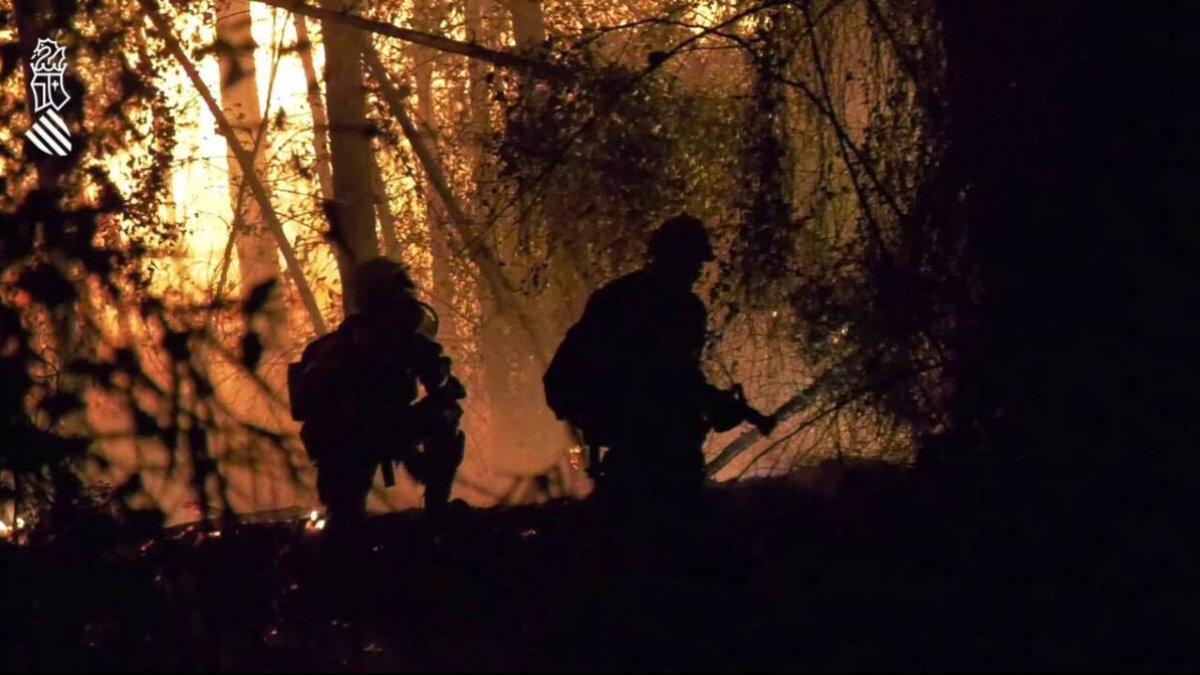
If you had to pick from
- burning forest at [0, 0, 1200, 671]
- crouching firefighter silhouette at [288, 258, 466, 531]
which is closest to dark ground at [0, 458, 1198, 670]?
burning forest at [0, 0, 1200, 671]

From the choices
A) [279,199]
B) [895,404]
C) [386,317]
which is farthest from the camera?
A: [279,199]

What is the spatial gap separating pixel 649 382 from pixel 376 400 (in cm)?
160

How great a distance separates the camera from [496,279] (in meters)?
9.19

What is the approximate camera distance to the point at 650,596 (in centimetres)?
657

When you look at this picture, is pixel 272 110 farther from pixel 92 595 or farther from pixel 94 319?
pixel 92 595

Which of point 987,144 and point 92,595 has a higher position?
point 987,144

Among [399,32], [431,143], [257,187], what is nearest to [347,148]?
[257,187]

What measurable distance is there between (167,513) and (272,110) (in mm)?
2729

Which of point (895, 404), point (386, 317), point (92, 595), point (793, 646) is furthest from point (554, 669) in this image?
point (895, 404)

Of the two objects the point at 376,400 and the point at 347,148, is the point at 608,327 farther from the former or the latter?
the point at 347,148

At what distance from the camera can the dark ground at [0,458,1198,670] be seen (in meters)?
6.03

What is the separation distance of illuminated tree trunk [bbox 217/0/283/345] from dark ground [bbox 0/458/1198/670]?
2.03 m

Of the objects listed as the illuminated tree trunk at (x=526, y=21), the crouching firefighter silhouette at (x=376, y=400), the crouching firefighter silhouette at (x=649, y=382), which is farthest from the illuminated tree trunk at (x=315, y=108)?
the crouching firefighter silhouette at (x=649, y=382)

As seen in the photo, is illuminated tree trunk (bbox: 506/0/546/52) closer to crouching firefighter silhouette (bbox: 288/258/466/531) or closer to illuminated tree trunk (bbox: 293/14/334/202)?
illuminated tree trunk (bbox: 293/14/334/202)
